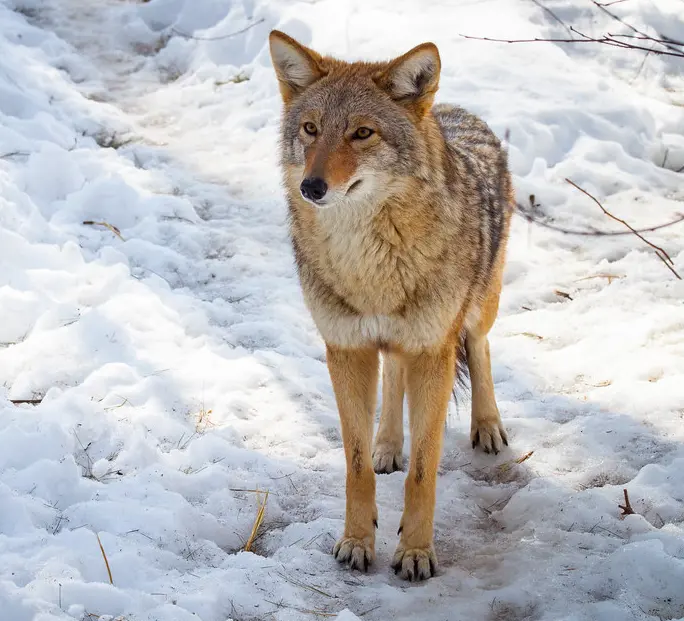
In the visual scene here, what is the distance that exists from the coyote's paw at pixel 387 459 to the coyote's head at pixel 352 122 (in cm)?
174

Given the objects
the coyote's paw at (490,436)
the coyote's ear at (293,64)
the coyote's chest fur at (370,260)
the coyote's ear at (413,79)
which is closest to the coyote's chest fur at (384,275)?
the coyote's chest fur at (370,260)

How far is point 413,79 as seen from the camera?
144 inches

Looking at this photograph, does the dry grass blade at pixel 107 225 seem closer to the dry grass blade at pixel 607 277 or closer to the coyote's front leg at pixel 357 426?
the coyote's front leg at pixel 357 426

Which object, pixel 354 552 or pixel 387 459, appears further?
pixel 387 459

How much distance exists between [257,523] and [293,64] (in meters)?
2.21

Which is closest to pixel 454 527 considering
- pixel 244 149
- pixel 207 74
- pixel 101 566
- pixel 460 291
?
pixel 460 291

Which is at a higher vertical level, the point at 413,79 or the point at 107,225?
the point at 413,79

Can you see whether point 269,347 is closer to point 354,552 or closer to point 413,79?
point 354,552

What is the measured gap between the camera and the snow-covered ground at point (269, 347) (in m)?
3.20

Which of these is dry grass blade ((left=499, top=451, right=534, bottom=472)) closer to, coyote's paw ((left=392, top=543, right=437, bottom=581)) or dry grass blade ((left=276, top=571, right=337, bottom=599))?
coyote's paw ((left=392, top=543, right=437, bottom=581))

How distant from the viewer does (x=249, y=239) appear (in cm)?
679

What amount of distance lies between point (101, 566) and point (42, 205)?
3927 mm

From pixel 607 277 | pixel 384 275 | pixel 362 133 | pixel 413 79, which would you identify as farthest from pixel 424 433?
pixel 607 277

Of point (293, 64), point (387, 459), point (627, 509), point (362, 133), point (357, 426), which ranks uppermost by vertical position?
point (293, 64)
